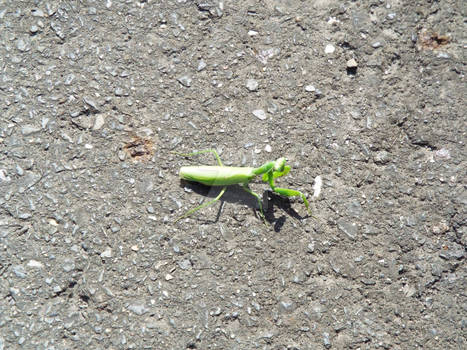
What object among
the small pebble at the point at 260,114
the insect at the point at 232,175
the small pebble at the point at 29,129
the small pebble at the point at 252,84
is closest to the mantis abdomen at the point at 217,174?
the insect at the point at 232,175

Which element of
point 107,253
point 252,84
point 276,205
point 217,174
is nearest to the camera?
point 107,253

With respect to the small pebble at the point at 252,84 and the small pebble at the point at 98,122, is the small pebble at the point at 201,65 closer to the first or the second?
the small pebble at the point at 252,84

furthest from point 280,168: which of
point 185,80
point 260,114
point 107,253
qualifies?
point 107,253

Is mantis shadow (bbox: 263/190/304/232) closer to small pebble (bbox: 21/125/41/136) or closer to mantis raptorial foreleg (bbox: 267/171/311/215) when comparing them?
mantis raptorial foreleg (bbox: 267/171/311/215)

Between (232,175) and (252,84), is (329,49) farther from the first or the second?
(232,175)

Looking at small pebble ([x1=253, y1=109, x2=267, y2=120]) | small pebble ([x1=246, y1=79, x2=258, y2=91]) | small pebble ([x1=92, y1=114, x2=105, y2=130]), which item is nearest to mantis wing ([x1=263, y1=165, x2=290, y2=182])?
small pebble ([x1=253, y1=109, x2=267, y2=120])

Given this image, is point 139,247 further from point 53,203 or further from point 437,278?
point 437,278

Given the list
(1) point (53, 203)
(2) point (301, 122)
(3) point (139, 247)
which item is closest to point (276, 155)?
(2) point (301, 122)
